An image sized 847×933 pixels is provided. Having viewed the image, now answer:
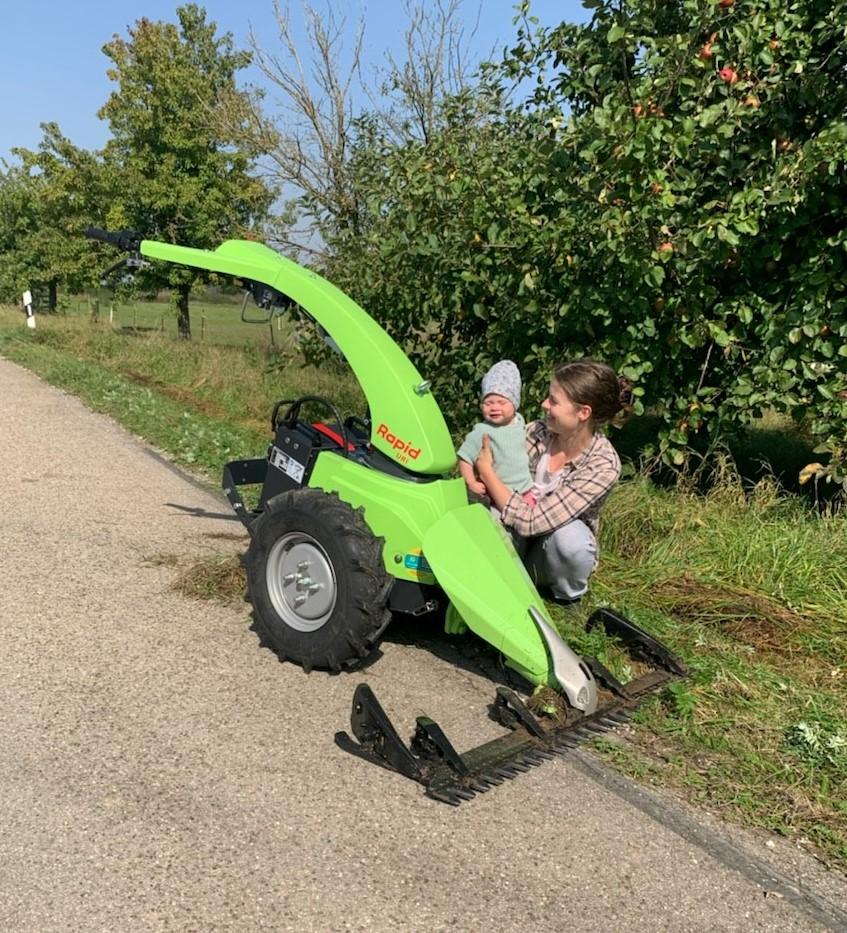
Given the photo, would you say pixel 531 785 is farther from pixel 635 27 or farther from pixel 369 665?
pixel 635 27

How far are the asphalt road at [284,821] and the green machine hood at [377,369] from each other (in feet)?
3.32

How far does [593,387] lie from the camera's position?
399cm

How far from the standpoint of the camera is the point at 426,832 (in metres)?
2.69

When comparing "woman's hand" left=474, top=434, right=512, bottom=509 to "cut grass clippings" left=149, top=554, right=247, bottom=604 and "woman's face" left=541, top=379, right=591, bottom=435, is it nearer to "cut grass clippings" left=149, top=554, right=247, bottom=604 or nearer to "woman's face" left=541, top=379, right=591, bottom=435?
"woman's face" left=541, top=379, right=591, bottom=435

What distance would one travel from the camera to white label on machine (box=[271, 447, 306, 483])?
159 inches

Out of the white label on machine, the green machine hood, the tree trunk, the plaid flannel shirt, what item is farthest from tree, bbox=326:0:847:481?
the tree trunk

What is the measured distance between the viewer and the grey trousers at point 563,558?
404 cm

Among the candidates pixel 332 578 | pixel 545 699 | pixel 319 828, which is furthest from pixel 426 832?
pixel 332 578

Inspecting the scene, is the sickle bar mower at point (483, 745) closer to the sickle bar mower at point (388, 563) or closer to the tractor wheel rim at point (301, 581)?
the sickle bar mower at point (388, 563)

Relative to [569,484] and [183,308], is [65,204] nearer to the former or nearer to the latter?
[183,308]

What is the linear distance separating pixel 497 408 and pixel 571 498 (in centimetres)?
65

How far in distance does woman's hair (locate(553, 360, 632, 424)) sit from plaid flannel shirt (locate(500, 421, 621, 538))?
0.54 ft

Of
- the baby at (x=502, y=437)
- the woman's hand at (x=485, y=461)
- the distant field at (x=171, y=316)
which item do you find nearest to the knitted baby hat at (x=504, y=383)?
the baby at (x=502, y=437)

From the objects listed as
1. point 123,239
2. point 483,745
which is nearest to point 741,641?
point 483,745
